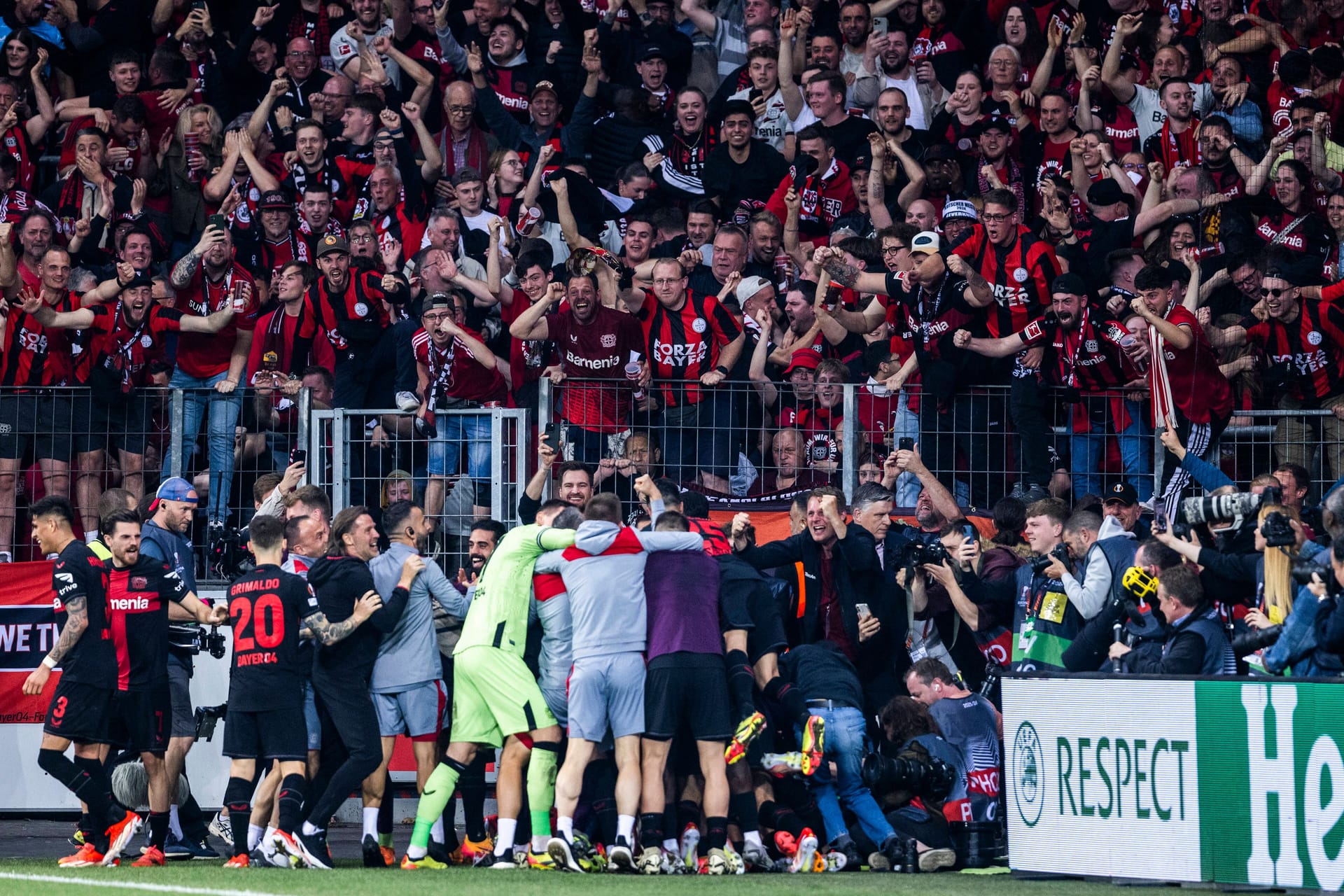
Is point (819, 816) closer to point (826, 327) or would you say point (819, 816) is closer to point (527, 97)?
point (826, 327)

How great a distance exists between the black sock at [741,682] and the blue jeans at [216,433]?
4.23 metres

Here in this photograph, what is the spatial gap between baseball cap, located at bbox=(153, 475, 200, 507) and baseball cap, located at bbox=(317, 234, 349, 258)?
3247mm

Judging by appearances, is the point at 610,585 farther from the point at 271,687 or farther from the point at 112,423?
the point at 112,423

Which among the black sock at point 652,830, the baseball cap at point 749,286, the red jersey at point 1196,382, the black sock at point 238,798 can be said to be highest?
the baseball cap at point 749,286

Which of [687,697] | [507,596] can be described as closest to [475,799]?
[507,596]

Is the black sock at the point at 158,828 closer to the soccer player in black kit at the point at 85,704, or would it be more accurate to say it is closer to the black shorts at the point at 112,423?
the soccer player in black kit at the point at 85,704

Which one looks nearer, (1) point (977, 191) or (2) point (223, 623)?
(2) point (223, 623)

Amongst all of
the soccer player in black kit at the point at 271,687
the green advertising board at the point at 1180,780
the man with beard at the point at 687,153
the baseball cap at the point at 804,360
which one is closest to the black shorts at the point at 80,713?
the soccer player in black kit at the point at 271,687

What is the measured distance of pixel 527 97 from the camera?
1722cm

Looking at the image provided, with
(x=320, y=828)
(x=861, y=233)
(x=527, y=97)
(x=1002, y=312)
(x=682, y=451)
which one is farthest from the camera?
(x=527, y=97)

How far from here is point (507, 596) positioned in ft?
34.6

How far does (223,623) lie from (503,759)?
191 cm

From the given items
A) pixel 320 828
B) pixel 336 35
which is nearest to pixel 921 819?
pixel 320 828

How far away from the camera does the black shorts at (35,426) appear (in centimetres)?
1265
